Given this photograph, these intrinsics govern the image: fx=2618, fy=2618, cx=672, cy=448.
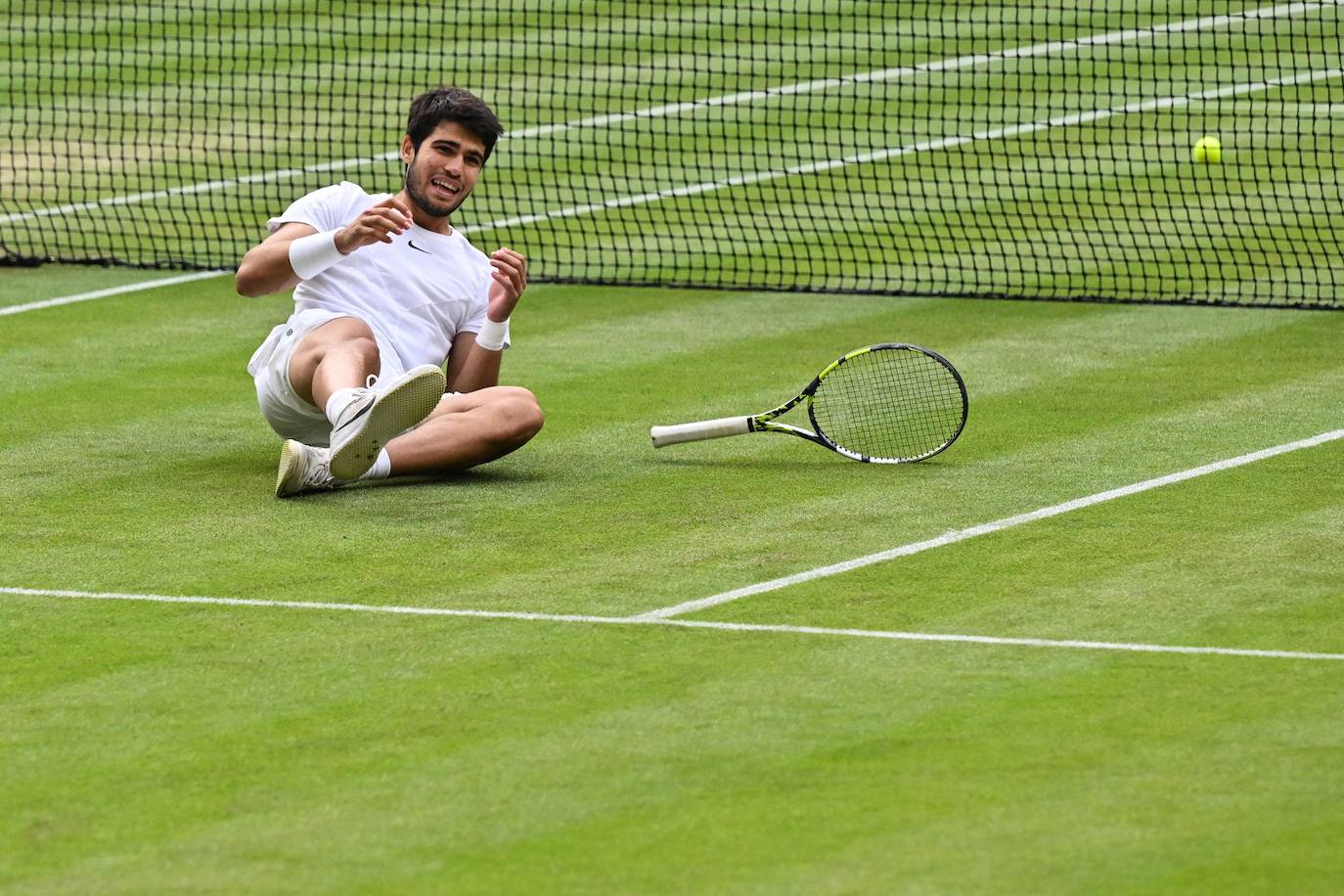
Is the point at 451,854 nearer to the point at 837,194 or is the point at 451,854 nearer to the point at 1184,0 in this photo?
the point at 837,194

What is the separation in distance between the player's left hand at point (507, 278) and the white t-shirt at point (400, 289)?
0.90 ft

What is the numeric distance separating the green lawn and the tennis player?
19 cm

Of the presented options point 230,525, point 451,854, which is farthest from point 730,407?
point 451,854

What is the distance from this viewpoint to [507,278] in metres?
9.28

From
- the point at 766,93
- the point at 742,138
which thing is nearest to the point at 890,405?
the point at 742,138

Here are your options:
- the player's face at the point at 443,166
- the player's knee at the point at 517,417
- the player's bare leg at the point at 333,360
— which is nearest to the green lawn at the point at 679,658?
the player's knee at the point at 517,417

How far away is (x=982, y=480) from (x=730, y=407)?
177cm

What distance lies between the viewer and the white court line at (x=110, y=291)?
540 inches

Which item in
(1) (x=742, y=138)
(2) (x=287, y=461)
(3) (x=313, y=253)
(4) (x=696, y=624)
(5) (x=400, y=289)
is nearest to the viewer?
(4) (x=696, y=624)

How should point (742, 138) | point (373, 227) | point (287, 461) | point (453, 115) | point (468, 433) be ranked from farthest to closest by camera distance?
point (742, 138)
point (453, 115)
point (468, 433)
point (287, 461)
point (373, 227)

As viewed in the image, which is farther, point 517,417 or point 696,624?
point 517,417

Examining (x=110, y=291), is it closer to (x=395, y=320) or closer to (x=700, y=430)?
(x=395, y=320)

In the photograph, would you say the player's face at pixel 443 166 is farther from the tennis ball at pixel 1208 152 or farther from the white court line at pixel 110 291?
the tennis ball at pixel 1208 152

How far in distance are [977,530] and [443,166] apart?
2.52m
